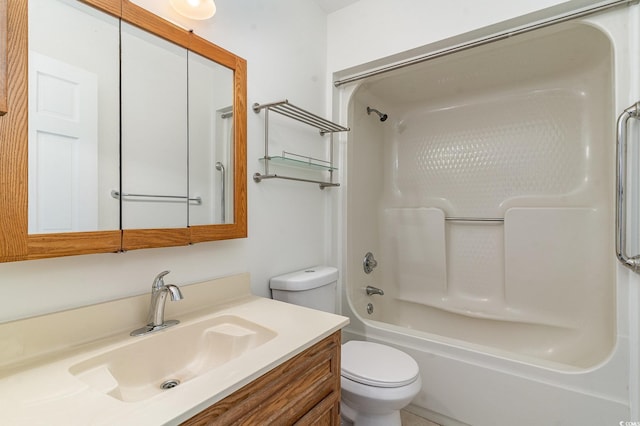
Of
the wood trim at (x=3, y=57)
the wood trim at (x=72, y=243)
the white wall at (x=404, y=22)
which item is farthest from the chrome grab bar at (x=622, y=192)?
the wood trim at (x=3, y=57)

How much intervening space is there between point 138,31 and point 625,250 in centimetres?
208

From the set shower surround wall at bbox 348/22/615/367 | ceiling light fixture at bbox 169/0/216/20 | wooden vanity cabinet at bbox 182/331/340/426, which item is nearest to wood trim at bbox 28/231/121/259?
wooden vanity cabinet at bbox 182/331/340/426

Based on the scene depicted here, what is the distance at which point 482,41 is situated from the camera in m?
1.58

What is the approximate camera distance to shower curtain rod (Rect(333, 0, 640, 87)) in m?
1.34

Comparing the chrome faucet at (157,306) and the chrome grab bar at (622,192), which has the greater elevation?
the chrome grab bar at (622,192)

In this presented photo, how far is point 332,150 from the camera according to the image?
6.67 ft

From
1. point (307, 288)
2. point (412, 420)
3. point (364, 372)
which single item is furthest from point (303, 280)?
point (412, 420)

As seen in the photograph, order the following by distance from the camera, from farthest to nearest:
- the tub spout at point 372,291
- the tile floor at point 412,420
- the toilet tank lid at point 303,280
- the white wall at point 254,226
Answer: the tub spout at point 372,291 → the tile floor at point 412,420 → the toilet tank lid at point 303,280 → the white wall at point 254,226

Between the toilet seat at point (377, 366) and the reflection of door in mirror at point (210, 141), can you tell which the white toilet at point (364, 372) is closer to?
the toilet seat at point (377, 366)

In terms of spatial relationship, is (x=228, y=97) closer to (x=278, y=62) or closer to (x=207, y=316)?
(x=278, y=62)

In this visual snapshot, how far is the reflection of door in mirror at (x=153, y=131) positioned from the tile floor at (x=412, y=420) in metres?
1.59

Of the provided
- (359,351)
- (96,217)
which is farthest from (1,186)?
(359,351)

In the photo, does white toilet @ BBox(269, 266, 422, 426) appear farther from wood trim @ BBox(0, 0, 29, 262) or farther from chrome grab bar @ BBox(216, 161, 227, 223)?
wood trim @ BBox(0, 0, 29, 262)

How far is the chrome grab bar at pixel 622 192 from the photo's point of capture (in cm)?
126
